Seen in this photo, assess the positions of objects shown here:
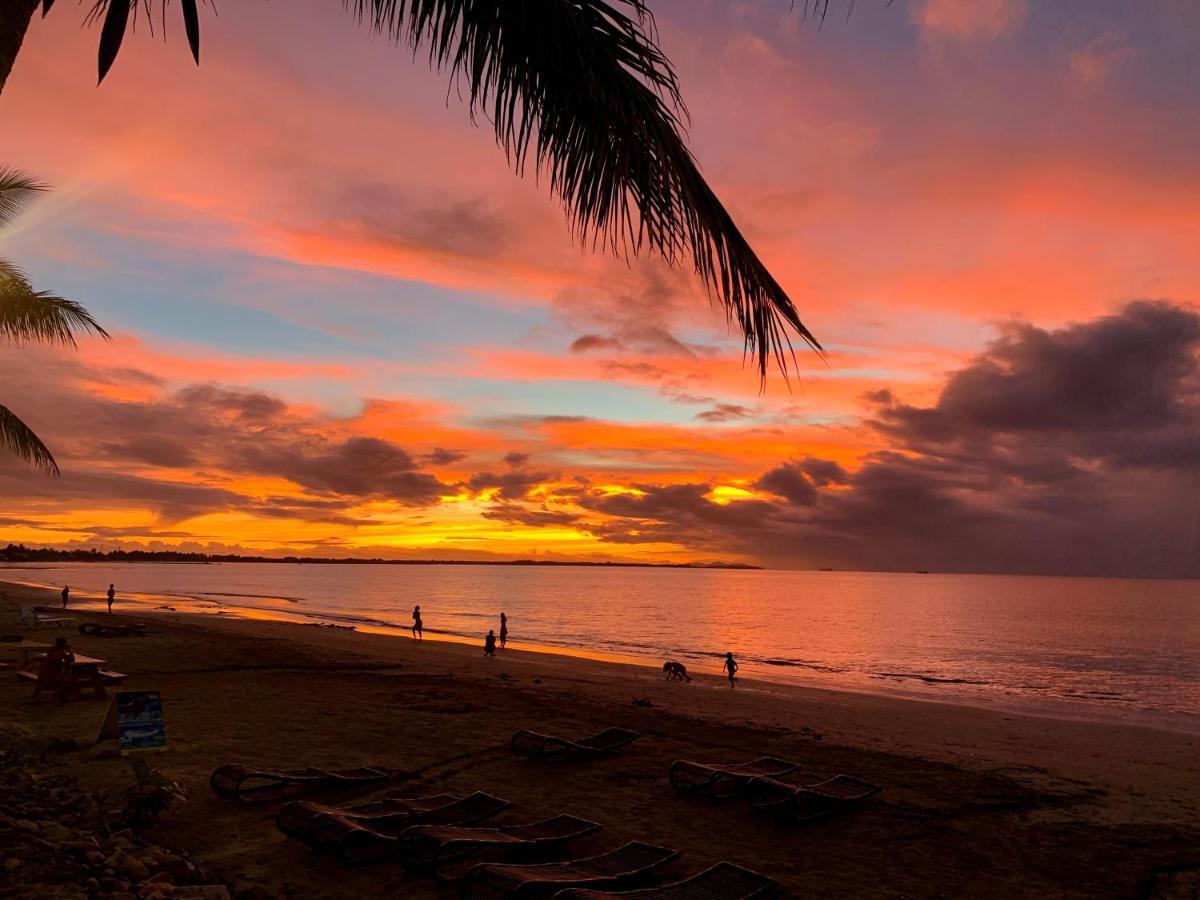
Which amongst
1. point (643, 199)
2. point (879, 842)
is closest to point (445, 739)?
point (879, 842)

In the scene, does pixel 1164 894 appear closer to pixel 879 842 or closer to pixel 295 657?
pixel 879 842

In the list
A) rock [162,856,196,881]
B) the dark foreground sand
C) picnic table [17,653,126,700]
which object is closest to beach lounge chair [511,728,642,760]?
the dark foreground sand

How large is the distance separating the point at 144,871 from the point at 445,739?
676 cm

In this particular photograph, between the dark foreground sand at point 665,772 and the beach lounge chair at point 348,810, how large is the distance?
0.20m

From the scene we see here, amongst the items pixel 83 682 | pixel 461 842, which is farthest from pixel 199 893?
pixel 83 682

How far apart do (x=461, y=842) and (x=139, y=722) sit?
192 inches

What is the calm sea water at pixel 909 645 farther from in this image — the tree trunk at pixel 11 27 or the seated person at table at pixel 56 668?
the tree trunk at pixel 11 27

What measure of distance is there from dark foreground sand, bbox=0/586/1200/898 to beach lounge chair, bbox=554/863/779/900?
2.54 feet

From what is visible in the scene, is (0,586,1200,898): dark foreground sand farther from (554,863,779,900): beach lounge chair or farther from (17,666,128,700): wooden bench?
(554,863,779,900): beach lounge chair

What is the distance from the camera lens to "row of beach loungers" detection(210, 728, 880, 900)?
583cm

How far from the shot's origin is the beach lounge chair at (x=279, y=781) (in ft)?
26.9

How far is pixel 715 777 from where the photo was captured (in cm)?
939

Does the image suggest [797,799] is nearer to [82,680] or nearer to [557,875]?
[557,875]

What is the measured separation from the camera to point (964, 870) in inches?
295
